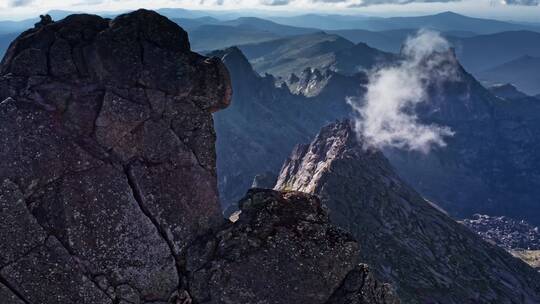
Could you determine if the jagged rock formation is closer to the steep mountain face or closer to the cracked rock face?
the cracked rock face

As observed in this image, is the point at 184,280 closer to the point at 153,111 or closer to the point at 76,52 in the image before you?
the point at 153,111

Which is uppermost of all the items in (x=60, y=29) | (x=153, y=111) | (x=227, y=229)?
(x=60, y=29)

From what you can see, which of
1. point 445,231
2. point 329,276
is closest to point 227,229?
point 329,276

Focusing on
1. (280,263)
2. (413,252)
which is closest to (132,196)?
(280,263)

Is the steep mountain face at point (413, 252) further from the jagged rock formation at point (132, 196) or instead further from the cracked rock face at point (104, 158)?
the cracked rock face at point (104, 158)

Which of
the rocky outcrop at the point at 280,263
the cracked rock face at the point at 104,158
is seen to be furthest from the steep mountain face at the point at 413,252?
the cracked rock face at the point at 104,158

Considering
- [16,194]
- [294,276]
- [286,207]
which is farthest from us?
[286,207]
